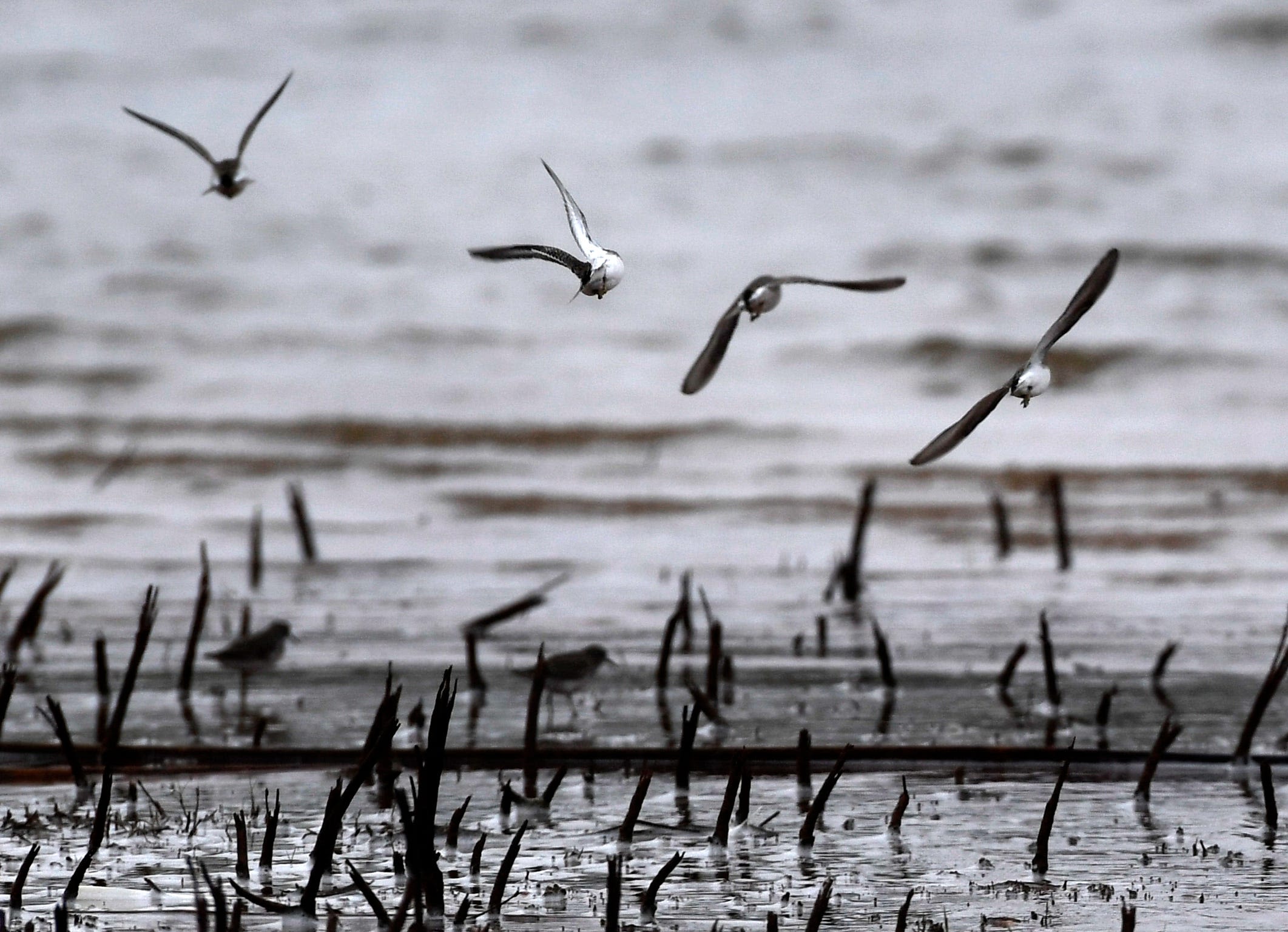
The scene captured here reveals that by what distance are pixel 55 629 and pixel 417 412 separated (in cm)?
911

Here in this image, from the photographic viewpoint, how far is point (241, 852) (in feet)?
12.1

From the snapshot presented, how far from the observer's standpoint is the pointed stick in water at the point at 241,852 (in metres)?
3.69

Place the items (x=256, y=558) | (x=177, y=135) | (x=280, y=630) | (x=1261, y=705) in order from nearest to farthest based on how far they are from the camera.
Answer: (x=1261, y=705), (x=177, y=135), (x=280, y=630), (x=256, y=558)

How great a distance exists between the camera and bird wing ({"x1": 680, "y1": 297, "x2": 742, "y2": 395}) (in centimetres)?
371

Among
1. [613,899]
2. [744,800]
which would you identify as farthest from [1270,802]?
[613,899]

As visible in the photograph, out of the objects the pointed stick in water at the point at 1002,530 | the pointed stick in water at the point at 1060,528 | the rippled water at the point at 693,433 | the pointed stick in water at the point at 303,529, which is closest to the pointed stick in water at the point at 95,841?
the rippled water at the point at 693,433

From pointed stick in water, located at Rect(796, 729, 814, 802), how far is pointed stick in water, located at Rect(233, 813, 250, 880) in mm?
1322

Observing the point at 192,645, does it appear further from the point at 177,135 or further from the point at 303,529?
the point at 303,529

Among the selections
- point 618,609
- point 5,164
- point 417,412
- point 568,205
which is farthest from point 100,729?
point 5,164

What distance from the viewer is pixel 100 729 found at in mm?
5344

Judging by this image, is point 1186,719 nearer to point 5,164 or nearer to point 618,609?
point 618,609

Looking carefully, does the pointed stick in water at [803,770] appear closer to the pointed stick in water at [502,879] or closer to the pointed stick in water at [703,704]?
the pointed stick in water at [703,704]

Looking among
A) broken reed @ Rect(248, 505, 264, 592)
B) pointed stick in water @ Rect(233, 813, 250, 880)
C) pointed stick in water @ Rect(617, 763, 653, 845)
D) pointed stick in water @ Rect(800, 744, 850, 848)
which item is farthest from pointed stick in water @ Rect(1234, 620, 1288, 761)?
broken reed @ Rect(248, 505, 264, 592)

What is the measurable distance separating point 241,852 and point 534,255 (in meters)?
1.30
